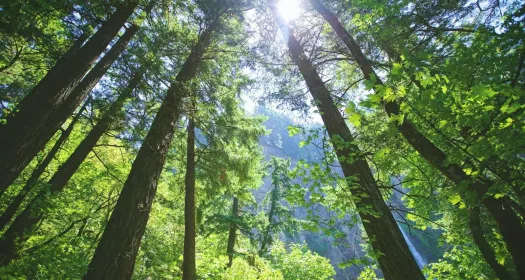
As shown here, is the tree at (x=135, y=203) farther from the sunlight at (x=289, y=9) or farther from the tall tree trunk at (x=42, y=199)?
the sunlight at (x=289, y=9)

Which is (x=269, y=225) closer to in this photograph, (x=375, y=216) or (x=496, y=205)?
(x=496, y=205)

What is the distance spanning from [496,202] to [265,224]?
11344mm

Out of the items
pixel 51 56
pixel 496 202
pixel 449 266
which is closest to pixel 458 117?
pixel 496 202

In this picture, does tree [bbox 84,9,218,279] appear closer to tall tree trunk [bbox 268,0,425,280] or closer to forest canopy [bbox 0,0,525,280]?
forest canopy [bbox 0,0,525,280]

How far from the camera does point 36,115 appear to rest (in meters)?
3.49

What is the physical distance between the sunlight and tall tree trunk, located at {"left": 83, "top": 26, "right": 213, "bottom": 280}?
6.99 feet

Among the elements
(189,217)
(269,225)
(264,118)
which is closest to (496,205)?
(189,217)

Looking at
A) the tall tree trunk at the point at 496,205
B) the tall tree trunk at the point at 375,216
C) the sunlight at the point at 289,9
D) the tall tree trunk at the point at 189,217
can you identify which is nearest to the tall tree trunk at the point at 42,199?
the tall tree trunk at the point at 189,217

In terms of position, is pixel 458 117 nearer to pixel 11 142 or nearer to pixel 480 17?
pixel 11 142

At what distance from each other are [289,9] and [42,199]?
4.98 m

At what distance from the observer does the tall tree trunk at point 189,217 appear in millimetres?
6414

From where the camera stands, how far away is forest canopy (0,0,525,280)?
2453mm

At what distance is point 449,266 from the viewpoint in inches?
346

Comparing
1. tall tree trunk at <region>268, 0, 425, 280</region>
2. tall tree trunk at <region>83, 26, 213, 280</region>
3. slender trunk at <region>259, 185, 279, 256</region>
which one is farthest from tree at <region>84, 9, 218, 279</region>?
slender trunk at <region>259, 185, 279, 256</region>
